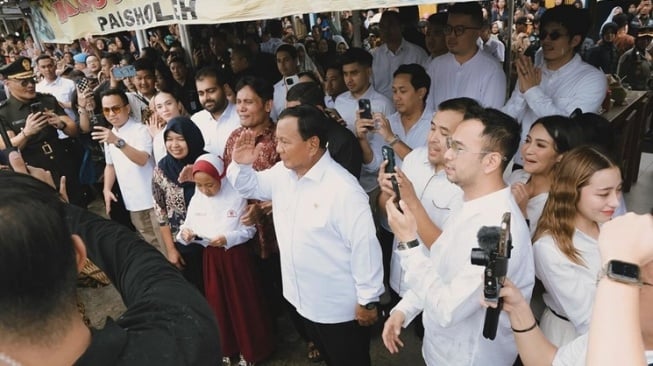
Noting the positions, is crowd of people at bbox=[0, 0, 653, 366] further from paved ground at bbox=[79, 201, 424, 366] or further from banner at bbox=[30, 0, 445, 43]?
banner at bbox=[30, 0, 445, 43]

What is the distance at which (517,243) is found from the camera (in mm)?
1669

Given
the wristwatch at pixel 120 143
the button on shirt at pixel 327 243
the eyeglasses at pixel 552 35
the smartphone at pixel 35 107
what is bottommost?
the button on shirt at pixel 327 243

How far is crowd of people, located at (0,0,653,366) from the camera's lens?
0.92 metres

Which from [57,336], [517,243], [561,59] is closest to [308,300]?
[517,243]

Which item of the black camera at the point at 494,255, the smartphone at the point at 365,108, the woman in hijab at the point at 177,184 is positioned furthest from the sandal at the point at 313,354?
the black camera at the point at 494,255

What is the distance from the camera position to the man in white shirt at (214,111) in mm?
3740

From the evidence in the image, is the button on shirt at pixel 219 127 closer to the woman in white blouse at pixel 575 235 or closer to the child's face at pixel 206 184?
the child's face at pixel 206 184

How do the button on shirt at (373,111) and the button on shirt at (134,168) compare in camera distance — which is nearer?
the button on shirt at (373,111)

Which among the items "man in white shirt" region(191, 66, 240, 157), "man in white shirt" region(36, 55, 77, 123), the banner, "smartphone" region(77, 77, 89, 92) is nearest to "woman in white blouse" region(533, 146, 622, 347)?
the banner

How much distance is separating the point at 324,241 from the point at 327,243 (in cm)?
2

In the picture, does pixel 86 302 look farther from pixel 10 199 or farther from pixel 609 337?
pixel 609 337

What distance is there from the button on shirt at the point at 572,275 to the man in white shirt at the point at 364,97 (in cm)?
166

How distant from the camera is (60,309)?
89cm

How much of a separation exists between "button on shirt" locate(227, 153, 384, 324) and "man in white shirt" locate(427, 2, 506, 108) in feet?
6.64
